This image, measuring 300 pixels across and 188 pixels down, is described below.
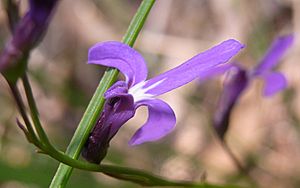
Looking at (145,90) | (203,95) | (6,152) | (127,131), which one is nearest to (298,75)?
(203,95)

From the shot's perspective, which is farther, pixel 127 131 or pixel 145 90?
pixel 127 131

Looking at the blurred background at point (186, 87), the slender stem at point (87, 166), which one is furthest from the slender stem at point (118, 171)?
the blurred background at point (186, 87)

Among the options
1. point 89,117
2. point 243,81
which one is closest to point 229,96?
point 243,81

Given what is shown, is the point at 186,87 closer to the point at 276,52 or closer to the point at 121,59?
the point at 276,52

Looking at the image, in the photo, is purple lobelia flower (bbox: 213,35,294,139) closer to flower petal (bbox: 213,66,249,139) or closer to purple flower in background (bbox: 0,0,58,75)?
flower petal (bbox: 213,66,249,139)

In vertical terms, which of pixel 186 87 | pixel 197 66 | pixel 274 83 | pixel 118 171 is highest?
pixel 197 66

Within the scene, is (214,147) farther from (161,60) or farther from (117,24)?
(117,24)

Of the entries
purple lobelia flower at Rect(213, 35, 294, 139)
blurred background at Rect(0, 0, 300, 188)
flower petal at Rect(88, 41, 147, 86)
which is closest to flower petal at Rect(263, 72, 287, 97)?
purple lobelia flower at Rect(213, 35, 294, 139)
